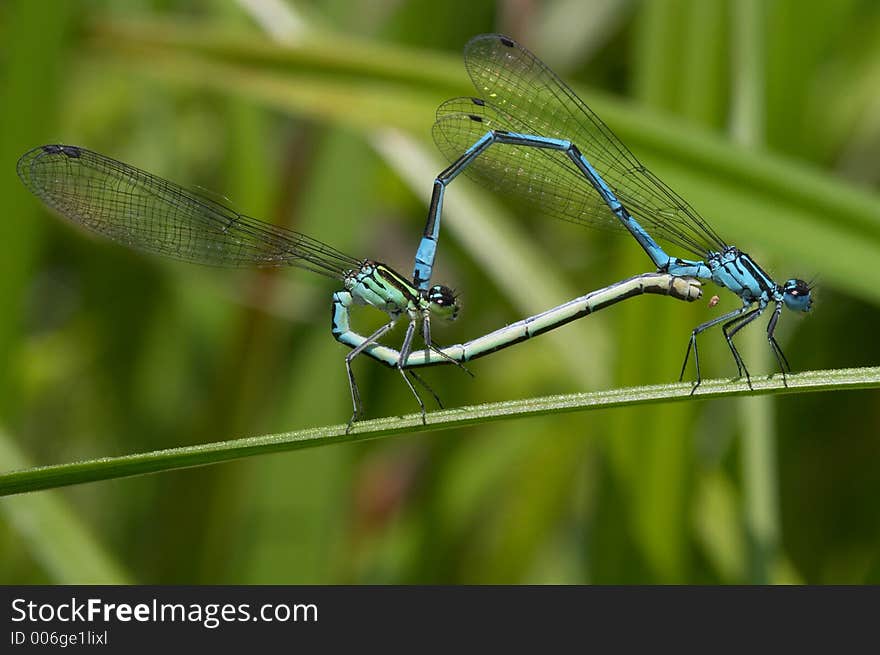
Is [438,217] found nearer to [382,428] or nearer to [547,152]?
[547,152]

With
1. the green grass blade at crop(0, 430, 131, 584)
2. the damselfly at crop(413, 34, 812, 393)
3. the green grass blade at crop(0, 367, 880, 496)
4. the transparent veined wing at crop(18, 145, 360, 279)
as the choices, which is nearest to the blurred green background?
the green grass blade at crop(0, 430, 131, 584)

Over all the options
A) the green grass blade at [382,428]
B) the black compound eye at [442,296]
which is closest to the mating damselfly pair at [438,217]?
the black compound eye at [442,296]

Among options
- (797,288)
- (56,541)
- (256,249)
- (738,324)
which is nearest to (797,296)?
(797,288)

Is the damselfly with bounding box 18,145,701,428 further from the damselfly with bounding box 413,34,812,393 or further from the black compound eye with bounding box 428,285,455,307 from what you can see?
the damselfly with bounding box 413,34,812,393

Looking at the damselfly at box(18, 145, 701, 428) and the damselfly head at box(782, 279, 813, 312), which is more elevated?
the damselfly at box(18, 145, 701, 428)

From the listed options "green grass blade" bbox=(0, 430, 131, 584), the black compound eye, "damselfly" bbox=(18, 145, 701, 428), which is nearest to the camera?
"green grass blade" bbox=(0, 430, 131, 584)

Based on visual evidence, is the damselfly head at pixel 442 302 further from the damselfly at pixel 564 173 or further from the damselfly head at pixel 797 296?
the damselfly head at pixel 797 296
